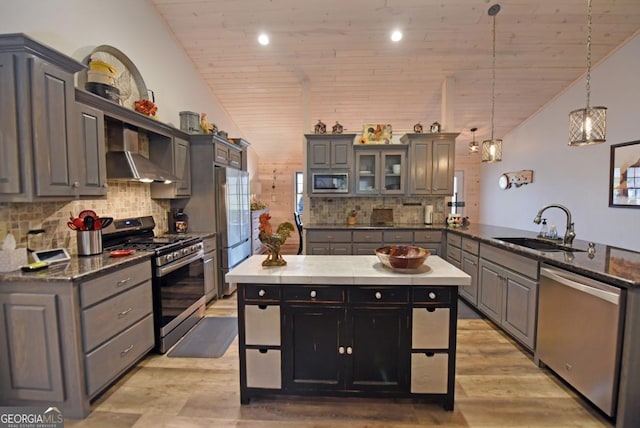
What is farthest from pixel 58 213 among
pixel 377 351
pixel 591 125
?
pixel 591 125

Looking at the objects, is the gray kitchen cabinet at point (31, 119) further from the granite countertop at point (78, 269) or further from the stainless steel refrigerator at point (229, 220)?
the stainless steel refrigerator at point (229, 220)

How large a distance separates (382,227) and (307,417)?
283 centimetres

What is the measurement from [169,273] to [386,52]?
12.7 ft

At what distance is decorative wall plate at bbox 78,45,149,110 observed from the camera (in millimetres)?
2715

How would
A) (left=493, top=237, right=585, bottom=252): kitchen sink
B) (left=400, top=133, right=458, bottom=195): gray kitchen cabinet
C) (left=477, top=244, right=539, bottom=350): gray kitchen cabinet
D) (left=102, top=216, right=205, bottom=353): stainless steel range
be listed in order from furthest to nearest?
(left=400, top=133, right=458, bottom=195): gray kitchen cabinet → (left=493, top=237, right=585, bottom=252): kitchen sink → (left=102, top=216, right=205, bottom=353): stainless steel range → (left=477, top=244, right=539, bottom=350): gray kitchen cabinet

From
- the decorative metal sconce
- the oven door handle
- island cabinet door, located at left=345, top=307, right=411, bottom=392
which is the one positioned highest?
the decorative metal sconce

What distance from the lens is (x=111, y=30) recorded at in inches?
113

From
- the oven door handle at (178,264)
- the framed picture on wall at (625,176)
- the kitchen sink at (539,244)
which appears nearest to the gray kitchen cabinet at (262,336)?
the oven door handle at (178,264)

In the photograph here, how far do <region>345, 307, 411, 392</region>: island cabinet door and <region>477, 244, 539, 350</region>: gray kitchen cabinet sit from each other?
1345 millimetres

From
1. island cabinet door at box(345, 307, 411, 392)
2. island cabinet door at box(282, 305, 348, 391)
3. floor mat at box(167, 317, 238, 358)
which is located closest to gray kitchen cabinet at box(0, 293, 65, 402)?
floor mat at box(167, 317, 238, 358)

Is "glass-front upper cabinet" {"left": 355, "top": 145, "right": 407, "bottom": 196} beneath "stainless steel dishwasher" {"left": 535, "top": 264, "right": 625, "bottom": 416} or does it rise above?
above

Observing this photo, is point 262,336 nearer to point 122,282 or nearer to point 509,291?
point 122,282

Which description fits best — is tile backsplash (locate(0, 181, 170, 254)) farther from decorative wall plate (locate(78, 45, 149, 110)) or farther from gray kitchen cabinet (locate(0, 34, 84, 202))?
decorative wall plate (locate(78, 45, 149, 110))

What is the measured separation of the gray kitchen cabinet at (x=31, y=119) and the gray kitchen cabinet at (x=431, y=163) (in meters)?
4.00
